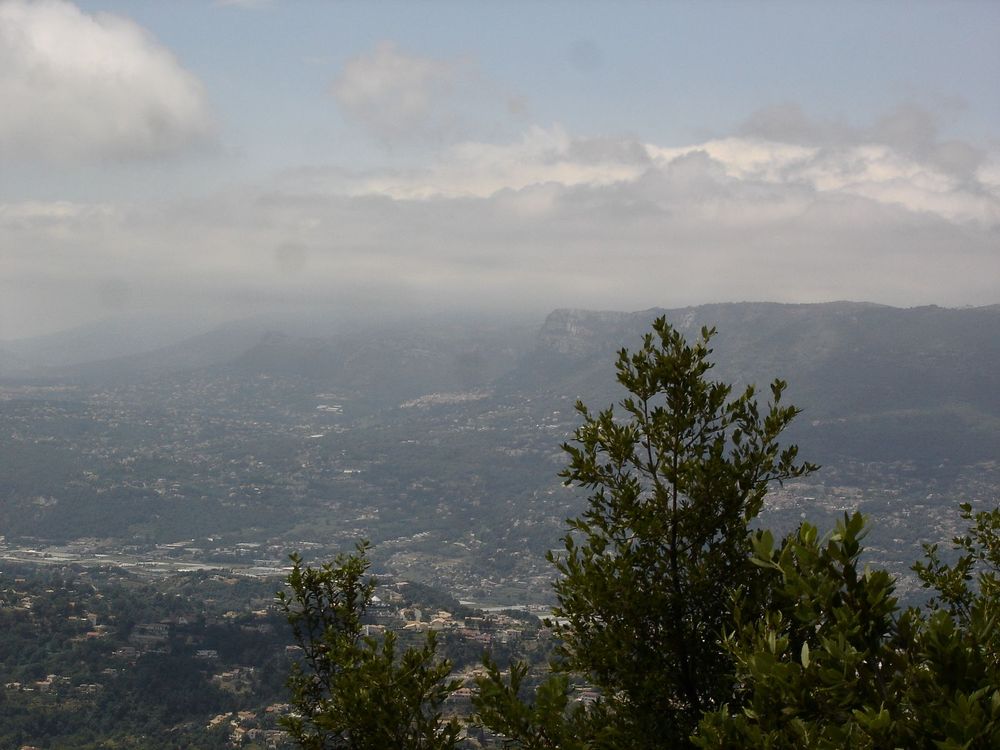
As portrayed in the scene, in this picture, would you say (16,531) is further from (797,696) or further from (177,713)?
(797,696)

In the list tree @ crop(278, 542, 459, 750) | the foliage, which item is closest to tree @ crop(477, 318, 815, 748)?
tree @ crop(278, 542, 459, 750)

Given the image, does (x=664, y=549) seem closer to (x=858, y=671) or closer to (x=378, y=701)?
(x=378, y=701)

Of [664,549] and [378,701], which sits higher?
[664,549]

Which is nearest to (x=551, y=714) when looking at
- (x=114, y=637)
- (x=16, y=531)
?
(x=114, y=637)

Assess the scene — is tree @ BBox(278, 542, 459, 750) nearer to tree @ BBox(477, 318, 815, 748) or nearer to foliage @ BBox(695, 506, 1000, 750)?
tree @ BBox(477, 318, 815, 748)

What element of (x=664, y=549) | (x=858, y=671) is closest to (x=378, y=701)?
(x=664, y=549)

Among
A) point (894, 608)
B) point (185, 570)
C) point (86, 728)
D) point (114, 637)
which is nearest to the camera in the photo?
point (894, 608)
